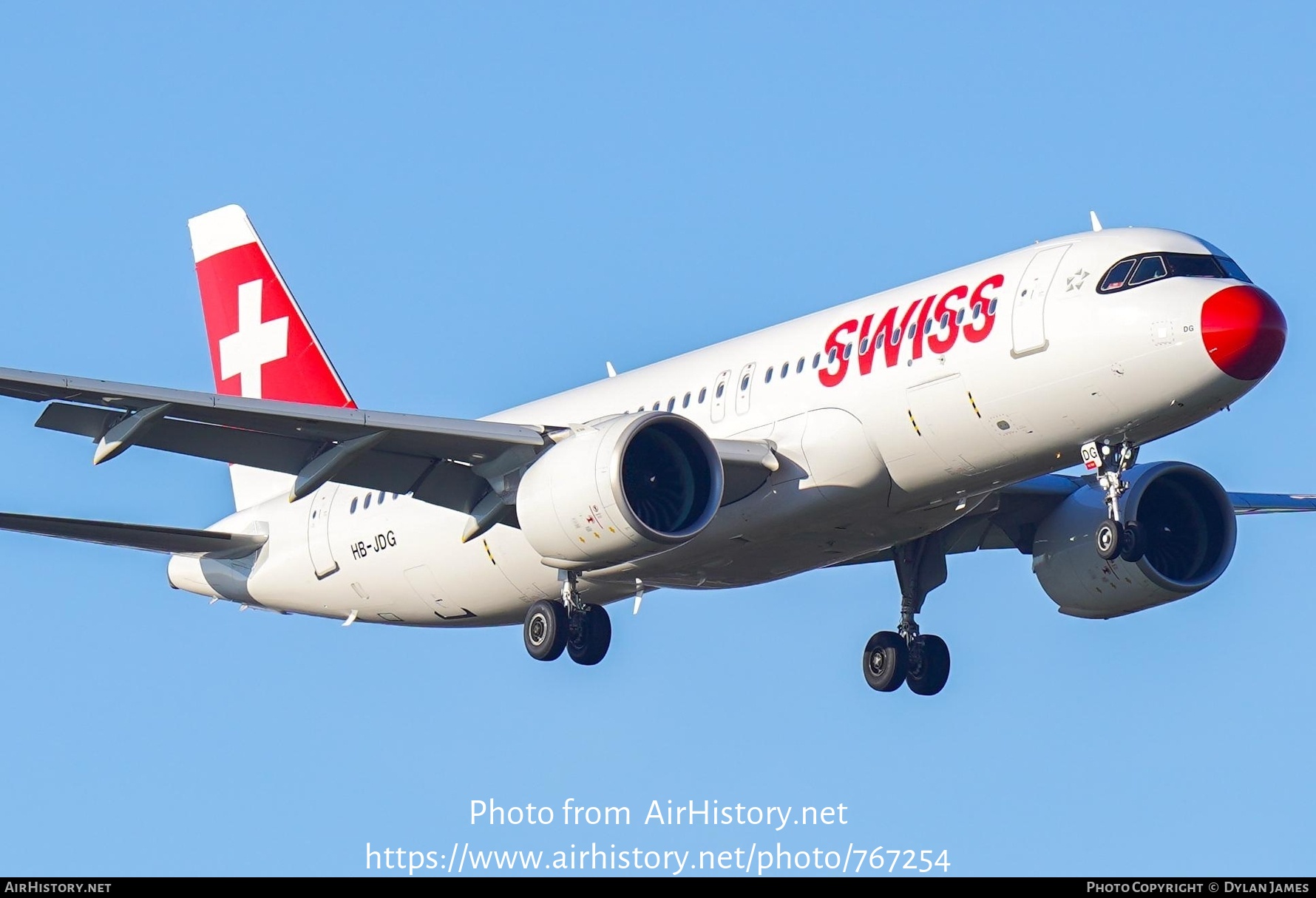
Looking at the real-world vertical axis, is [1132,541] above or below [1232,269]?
below

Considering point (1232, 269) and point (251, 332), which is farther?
point (251, 332)

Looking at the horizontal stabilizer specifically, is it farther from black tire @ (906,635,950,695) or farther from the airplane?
black tire @ (906,635,950,695)

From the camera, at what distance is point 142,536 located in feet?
123

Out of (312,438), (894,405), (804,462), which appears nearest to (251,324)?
(312,438)

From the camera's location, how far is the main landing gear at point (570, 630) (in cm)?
3525

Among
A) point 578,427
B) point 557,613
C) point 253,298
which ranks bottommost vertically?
point 557,613

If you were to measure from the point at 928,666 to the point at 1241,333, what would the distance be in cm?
1108

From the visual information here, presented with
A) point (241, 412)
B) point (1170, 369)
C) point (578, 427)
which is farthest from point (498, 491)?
point (1170, 369)

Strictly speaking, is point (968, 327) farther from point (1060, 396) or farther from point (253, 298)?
point (253, 298)

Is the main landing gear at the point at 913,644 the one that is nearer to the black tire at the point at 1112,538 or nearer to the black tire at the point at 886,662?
the black tire at the point at 886,662

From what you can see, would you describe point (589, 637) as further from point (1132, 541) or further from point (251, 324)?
point (251, 324)

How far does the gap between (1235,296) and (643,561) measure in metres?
10.3

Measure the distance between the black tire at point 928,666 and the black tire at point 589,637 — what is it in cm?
625

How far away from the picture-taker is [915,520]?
1345 inches
